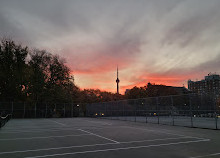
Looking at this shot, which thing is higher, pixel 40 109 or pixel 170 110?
pixel 170 110

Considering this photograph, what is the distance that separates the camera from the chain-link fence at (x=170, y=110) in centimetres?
2070

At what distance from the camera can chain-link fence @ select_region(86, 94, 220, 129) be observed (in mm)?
20703

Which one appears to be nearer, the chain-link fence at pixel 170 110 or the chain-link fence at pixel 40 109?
the chain-link fence at pixel 170 110

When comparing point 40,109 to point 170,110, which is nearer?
point 170,110

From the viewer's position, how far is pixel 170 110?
25.9 m

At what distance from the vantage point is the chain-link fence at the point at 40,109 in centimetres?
4392

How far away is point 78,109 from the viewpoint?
5181 cm

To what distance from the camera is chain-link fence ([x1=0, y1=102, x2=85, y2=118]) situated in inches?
1729

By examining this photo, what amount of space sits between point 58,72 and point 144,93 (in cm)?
4649

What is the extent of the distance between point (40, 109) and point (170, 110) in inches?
1281

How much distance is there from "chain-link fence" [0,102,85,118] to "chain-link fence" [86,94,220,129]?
371 inches

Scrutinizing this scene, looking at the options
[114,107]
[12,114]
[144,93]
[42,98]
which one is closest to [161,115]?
[114,107]

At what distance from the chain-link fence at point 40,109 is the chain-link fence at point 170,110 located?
30.9ft

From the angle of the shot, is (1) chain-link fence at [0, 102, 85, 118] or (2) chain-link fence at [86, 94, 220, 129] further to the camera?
(1) chain-link fence at [0, 102, 85, 118]
